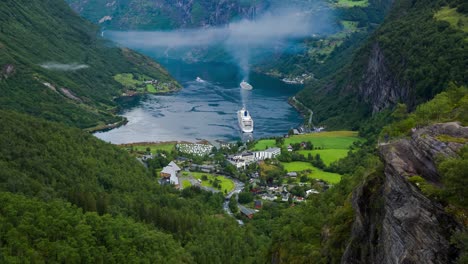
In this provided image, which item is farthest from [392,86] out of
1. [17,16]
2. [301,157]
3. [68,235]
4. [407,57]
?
[17,16]

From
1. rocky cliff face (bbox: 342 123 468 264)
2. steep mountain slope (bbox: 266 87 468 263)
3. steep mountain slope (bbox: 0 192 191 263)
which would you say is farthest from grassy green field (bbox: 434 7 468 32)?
rocky cliff face (bbox: 342 123 468 264)

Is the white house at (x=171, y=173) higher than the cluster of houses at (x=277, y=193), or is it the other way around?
the white house at (x=171, y=173)

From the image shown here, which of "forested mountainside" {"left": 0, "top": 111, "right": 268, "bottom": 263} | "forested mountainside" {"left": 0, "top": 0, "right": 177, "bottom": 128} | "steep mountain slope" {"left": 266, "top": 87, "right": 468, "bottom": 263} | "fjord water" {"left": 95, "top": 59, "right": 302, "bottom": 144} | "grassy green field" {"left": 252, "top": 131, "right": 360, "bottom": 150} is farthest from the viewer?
"forested mountainside" {"left": 0, "top": 0, "right": 177, "bottom": 128}

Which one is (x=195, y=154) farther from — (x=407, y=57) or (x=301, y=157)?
(x=407, y=57)

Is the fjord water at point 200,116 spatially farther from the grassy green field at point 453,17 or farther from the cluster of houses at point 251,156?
the grassy green field at point 453,17

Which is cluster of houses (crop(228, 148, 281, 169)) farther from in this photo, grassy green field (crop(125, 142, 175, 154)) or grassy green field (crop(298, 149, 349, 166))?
grassy green field (crop(125, 142, 175, 154))

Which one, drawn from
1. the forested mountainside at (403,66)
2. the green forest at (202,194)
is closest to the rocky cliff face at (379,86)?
the forested mountainside at (403,66)
